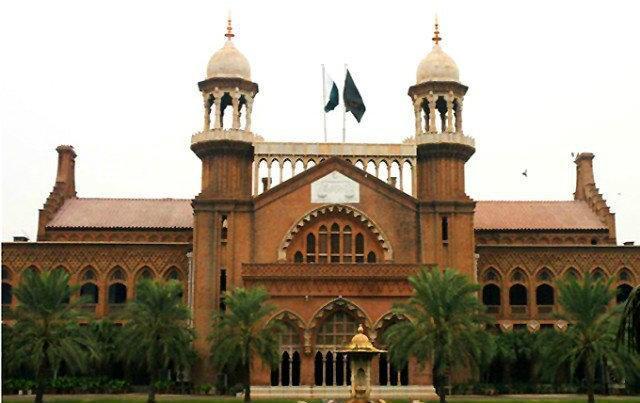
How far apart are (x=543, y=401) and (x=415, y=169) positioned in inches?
778

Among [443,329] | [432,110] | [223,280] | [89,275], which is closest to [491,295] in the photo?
[432,110]

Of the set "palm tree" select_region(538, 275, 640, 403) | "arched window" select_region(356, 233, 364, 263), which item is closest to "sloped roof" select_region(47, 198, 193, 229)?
"arched window" select_region(356, 233, 364, 263)

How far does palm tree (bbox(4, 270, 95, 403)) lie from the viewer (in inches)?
1781

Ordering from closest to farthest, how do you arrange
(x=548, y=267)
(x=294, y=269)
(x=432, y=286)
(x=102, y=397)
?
(x=432, y=286) < (x=102, y=397) < (x=294, y=269) < (x=548, y=267)

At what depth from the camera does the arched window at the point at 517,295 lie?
67.1 m

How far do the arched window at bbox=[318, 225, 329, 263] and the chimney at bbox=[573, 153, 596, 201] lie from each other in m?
28.5

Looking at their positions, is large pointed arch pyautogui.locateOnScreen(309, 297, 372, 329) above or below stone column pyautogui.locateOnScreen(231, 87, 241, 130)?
below

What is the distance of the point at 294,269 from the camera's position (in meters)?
57.1

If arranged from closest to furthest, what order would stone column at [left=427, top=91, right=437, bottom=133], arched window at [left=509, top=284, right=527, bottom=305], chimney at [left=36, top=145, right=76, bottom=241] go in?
stone column at [left=427, top=91, right=437, bottom=133] → arched window at [left=509, top=284, right=527, bottom=305] → chimney at [left=36, top=145, right=76, bottom=241]

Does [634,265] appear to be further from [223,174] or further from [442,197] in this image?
[223,174]

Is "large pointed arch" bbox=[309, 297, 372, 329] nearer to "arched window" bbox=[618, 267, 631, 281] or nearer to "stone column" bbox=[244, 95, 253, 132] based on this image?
"stone column" bbox=[244, 95, 253, 132]

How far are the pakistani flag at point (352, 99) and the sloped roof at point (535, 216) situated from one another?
15.2 metres

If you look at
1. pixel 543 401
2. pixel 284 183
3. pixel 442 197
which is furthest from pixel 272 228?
pixel 543 401

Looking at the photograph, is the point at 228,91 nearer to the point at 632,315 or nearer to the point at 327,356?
the point at 327,356
